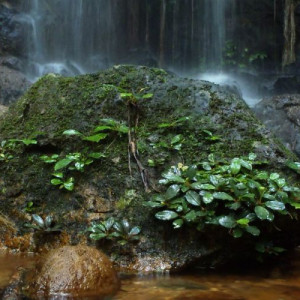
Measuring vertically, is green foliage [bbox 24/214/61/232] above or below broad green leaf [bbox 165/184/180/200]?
below

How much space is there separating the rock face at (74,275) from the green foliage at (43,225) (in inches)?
26.1

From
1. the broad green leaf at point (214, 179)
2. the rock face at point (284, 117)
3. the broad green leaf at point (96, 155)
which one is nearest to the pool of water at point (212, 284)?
the broad green leaf at point (214, 179)

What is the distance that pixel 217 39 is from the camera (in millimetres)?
14617

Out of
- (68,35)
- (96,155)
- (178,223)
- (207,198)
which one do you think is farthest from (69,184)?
(68,35)

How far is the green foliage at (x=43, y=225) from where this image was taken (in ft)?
9.15

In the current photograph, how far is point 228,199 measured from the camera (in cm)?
240

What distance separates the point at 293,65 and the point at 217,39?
10.7ft

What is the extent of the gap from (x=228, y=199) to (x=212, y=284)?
1.68 feet

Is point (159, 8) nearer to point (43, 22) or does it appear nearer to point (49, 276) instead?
point (43, 22)

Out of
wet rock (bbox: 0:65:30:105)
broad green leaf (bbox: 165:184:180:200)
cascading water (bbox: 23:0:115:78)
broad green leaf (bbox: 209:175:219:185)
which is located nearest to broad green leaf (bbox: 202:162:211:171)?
broad green leaf (bbox: 209:175:219:185)

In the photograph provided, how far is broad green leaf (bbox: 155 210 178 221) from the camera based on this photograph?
2.48 metres

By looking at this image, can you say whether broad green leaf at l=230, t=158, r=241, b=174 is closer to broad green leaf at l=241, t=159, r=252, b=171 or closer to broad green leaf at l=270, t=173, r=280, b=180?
broad green leaf at l=241, t=159, r=252, b=171

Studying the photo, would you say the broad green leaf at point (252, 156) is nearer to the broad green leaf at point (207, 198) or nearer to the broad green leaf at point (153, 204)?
the broad green leaf at point (207, 198)

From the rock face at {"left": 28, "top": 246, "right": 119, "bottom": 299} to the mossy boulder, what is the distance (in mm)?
434
